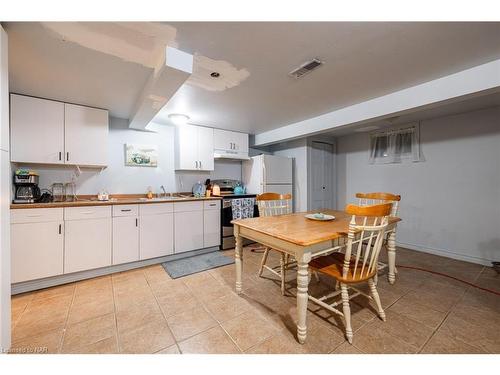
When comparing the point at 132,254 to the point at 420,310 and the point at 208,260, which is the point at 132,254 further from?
the point at 420,310

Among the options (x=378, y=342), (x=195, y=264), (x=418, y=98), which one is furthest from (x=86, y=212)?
(x=418, y=98)

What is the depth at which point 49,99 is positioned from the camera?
2.50 metres

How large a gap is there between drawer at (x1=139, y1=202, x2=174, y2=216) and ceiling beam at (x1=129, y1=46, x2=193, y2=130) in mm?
1252

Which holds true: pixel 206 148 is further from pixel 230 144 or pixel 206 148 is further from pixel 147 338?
pixel 147 338

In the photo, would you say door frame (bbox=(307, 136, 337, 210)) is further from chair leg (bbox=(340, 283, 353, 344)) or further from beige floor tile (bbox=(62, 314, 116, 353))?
beige floor tile (bbox=(62, 314, 116, 353))

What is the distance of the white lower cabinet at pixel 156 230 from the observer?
2795 mm

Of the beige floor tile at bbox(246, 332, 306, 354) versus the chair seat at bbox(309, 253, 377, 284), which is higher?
the chair seat at bbox(309, 253, 377, 284)

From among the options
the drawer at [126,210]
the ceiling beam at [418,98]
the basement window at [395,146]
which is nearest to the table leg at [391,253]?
the ceiling beam at [418,98]

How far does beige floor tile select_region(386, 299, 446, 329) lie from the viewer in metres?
1.66

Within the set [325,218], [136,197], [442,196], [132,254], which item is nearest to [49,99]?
[136,197]

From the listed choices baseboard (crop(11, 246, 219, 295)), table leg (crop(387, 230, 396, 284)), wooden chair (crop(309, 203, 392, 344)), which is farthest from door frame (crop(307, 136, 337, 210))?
baseboard (crop(11, 246, 219, 295))

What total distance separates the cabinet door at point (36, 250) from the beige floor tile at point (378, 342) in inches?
120

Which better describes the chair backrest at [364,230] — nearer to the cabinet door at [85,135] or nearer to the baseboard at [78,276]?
the baseboard at [78,276]
